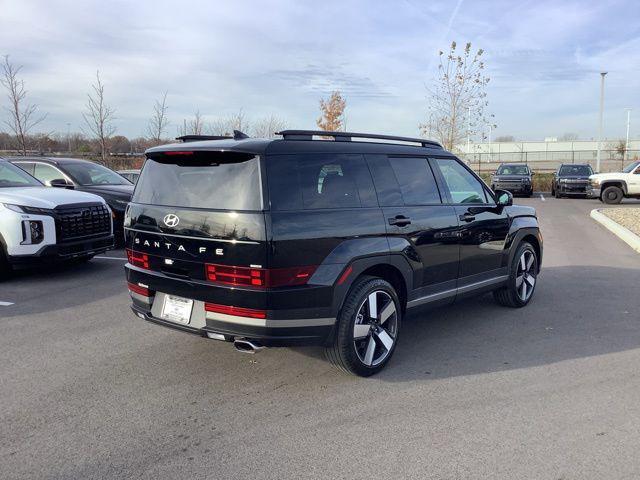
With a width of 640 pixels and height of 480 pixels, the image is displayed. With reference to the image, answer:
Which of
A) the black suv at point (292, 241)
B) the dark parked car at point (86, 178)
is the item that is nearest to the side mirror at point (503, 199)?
the black suv at point (292, 241)

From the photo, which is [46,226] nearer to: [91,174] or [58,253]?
[58,253]

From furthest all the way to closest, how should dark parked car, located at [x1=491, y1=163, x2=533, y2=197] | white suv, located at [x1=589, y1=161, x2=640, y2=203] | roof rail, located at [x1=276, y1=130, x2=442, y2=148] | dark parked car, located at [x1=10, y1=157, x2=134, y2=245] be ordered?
1. dark parked car, located at [x1=491, y1=163, x2=533, y2=197]
2. white suv, located at [x1=589, y1=161, x2=640, y2=203]
3. dark parked car, located at [x1=10, y1=157, x2=134, y2=245]
4. roof rail, located at [x1=276, y1=130, x2=442, y2=148]

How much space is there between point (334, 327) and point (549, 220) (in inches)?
570

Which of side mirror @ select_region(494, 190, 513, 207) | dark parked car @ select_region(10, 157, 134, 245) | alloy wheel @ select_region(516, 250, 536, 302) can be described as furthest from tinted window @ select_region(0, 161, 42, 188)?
alloy wheel @ select_region(516, 250, 536, 302)

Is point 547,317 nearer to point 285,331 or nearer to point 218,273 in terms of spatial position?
point 285,331

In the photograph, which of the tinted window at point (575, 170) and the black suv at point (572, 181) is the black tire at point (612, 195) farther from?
the tinted window at point (575, 170)

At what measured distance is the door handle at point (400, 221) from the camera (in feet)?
14.8

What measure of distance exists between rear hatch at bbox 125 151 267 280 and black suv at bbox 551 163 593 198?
79.3 feet

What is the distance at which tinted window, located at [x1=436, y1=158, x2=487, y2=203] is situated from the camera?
539cm

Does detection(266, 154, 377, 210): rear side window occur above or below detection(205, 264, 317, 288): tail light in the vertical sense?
above

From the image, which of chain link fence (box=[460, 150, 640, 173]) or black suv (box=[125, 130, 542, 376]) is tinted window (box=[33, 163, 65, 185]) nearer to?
black suv (box=[125, 130, 542, 376])

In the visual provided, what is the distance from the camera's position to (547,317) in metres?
6.04

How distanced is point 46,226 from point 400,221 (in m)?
5.39

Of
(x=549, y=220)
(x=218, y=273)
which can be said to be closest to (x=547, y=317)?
(x=218, y=273)
